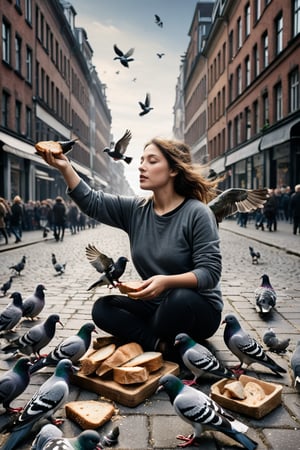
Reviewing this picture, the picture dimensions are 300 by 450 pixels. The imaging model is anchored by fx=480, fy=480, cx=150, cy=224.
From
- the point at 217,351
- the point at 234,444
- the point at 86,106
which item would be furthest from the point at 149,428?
the point at 86,106

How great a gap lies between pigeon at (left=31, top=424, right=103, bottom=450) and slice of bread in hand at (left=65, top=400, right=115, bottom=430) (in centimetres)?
43

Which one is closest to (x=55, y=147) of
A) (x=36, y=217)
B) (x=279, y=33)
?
(x=36, y=217)

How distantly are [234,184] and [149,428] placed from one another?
38607 millimetres

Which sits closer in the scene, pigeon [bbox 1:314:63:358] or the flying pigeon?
the flying pigeon

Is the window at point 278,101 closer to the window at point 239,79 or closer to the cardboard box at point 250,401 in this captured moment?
the window at point 239,79

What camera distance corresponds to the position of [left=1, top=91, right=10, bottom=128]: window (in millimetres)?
25062

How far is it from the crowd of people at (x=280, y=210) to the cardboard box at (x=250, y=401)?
624 inches

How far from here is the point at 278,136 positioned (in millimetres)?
25766

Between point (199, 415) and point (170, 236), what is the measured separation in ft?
5.32

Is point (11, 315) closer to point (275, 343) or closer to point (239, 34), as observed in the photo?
point (275, 343)

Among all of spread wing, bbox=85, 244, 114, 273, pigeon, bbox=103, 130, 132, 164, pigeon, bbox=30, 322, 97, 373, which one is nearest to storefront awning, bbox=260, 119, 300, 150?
spread wing, bbox=85, 244, 114, 273

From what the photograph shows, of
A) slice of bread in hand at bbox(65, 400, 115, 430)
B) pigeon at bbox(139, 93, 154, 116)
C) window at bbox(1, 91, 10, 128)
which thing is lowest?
slice of bread in hand at bbox(65, 400, 115, 430)

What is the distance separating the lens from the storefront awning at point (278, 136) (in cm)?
2377

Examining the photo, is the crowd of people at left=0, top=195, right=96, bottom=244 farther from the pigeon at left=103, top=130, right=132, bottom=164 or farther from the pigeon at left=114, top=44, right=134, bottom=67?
the pigeon at left=103, top=130, right=132, bottom=164
